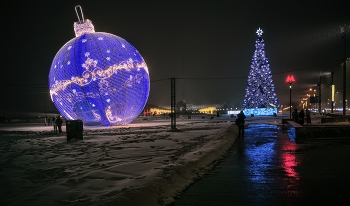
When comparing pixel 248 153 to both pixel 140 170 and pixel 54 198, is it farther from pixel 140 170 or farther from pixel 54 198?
pixel 54 198

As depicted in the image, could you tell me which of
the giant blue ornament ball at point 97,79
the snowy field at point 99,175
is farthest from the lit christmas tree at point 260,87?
the snowy field at point 99,175

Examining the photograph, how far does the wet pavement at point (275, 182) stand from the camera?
210 inches

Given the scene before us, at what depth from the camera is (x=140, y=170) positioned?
7586mm

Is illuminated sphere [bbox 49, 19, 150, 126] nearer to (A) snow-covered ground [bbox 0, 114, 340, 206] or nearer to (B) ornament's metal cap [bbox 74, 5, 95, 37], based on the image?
(B) ornament's metal cap [bbox 74, 5, 95, 37]

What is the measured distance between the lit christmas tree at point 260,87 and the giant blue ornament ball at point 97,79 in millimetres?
29669

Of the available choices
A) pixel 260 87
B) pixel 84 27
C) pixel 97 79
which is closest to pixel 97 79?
pixel 97 79

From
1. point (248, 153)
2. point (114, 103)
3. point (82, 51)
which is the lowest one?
point (248, 153)

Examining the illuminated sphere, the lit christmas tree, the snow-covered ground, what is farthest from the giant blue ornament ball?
the lit christmas tree

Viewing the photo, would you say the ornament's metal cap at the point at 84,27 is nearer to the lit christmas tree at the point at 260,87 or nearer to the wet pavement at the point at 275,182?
the wet pavement at the point at 275,182

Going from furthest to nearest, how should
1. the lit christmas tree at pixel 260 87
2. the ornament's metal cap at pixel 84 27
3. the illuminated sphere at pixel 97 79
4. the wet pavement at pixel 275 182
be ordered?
the lit christmas tree at pixel 260 87 < the ornament's metal cap at pixel 84 27 < the illuminated sphere at pixel 97 79 < the wet pavement at pixel 275 182

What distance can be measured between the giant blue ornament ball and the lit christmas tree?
29669 millimetres

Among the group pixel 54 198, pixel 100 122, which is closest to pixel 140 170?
pixel 54 198

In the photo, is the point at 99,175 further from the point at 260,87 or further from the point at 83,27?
the point at 260,87

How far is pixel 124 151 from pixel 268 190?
252 inches
